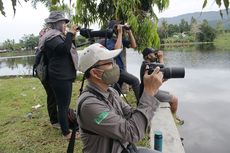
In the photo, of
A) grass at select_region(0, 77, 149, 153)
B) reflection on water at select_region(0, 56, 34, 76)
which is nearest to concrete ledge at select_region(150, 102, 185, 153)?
grass at select_region(0, 77, 149, 153)

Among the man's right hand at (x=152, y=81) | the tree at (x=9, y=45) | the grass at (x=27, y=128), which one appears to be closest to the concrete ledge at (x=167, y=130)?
the grass at (x=27, y=128)

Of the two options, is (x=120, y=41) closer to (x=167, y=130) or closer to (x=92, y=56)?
(x=167, y=130)

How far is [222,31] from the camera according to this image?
198 ft

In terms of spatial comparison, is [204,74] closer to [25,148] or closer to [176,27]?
[25,148]

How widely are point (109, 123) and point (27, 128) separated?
354cm

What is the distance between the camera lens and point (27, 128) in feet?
18.6

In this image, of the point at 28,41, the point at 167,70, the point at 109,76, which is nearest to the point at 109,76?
the point at 109,76

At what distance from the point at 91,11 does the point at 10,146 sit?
A: 3673 mm

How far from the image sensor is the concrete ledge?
4368mm

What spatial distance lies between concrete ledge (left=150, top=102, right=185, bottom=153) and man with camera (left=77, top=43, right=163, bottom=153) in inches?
68.8

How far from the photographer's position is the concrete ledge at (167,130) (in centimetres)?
437

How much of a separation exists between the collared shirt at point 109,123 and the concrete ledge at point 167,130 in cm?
181

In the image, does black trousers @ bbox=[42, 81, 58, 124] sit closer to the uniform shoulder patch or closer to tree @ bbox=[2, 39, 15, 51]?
the uniform shoulder patch

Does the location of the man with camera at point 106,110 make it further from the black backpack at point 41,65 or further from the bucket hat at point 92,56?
the black backpack at point 41,65
